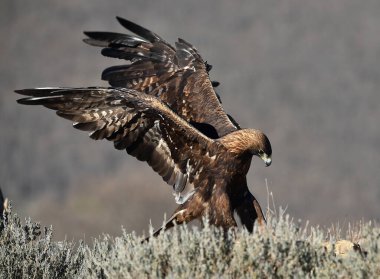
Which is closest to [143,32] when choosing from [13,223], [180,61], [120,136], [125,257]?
[180,61]

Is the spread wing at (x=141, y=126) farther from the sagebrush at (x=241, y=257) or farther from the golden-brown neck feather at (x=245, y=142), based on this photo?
the sagebrush at (x=241, y=257)

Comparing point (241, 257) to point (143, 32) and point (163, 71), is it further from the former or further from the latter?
point (143, 32)

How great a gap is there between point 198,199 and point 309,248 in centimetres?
205

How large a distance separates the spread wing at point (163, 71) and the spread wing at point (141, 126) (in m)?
1.07

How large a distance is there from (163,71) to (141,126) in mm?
1880

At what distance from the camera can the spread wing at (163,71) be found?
9.73 meters

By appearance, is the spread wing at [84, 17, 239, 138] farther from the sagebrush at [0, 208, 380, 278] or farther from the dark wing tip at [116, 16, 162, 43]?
the sagebrush at [0, 208, 380, 278]

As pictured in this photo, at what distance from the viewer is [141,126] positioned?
335 inches

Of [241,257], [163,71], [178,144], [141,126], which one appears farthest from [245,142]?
[163,71]

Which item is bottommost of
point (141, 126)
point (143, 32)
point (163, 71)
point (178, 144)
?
point (178, 144)

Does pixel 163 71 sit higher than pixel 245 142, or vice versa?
pixel 163 71

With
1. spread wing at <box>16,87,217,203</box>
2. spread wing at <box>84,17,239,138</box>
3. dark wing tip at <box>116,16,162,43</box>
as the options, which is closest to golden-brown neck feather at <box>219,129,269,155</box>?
spread wing at <box>16,87,217,203</box>

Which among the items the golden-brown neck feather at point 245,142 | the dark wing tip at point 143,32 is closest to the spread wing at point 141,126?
the golden-brown neck feather at point 245,142

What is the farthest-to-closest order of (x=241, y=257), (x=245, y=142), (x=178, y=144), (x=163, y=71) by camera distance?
(x=163, y=71) → (x=178, y=144) → (x=245, y=142) → (x=241, y=257)
